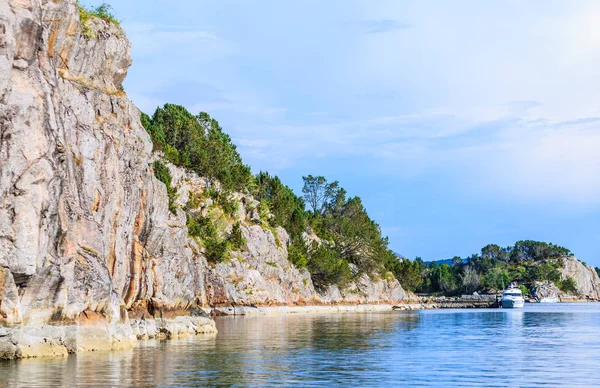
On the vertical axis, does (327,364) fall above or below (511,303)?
above

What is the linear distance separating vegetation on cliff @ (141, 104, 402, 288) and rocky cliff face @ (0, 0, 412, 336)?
41679 millimetres

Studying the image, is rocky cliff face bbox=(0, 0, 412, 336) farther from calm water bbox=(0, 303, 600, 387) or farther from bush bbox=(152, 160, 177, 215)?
bush bbox=(152, 160, 177, 215)

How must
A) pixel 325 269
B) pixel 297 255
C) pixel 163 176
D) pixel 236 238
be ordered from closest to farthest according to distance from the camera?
pixel 163 176 < pixel 236 238 < pixel 297 255 < pixel 325 269

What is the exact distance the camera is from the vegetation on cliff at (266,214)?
402 ft

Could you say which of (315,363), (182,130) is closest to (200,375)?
(315,363)

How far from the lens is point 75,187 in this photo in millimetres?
45875

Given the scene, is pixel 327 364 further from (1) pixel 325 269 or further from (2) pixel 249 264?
(1) pixel 325 269

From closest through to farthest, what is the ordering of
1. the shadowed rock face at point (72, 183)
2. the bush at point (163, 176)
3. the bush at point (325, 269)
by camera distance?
the shadowed rock face at point (72, 183), the bush at point (163, 176), the bush at point (325, 269)

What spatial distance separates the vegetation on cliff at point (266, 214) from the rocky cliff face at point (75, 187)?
41.7 m

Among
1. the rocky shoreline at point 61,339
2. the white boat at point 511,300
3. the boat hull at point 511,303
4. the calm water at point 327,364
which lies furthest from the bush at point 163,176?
the boat hull at point 511,303

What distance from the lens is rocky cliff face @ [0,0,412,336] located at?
37.3 meters

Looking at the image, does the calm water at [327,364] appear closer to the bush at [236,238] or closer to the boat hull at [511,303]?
the bush at [236,238]

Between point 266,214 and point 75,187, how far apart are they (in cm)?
10086

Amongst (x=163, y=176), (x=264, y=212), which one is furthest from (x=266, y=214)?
(x=163, y=176)
